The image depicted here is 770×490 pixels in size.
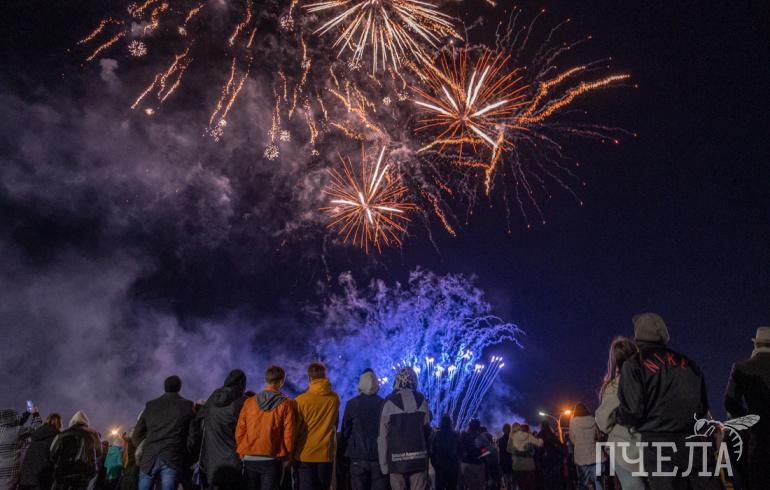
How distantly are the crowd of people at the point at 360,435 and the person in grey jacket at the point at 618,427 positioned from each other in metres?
0.01

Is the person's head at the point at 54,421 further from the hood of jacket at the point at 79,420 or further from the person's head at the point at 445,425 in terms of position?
the person's head at the point at 445,425

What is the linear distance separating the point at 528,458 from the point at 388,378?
23.2 m

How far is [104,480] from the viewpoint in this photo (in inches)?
422

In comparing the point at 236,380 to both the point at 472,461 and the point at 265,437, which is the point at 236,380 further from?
the point at 472,461

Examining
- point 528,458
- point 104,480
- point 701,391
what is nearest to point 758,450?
point 701,391

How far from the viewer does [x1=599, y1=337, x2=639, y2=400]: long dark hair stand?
454 centimetres

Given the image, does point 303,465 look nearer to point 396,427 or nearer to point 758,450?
point 396,427

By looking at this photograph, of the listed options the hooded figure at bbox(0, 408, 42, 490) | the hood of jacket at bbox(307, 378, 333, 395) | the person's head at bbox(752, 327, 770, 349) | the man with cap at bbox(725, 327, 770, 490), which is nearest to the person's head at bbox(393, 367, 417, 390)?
the hood of jacket at bbox(307, 378, 333, 395)

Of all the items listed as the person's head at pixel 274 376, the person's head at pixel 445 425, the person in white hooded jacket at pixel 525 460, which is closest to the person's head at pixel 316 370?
the person's head at pixel 274 376

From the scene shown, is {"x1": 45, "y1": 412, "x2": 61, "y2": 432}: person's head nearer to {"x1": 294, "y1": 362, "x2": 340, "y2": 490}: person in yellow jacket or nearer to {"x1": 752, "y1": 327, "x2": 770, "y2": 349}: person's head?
{"x1": 294, "y1": 362, "x2": 340, "y2": 490}: person in yellow jacket

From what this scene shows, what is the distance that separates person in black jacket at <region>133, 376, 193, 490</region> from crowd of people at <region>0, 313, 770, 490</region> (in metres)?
0.01

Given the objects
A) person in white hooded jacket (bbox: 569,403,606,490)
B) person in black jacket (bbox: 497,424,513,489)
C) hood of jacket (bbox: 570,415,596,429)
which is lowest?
person in black jacket (bbox: 497,424,513,489)

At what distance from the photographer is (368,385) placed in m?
6.60

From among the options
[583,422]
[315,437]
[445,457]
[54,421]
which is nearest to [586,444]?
[583,422]
